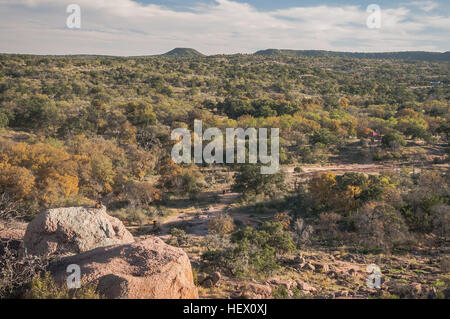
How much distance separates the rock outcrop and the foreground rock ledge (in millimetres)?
1116

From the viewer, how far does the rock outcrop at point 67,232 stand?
781cm

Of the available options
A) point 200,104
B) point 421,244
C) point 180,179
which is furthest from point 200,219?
point 200,104

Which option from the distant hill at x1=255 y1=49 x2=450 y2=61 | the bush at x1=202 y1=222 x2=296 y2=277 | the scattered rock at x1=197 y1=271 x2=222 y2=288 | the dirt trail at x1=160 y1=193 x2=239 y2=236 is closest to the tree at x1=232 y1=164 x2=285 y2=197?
the dirt trail at x1=160 y1=193 x2=239 y2=236

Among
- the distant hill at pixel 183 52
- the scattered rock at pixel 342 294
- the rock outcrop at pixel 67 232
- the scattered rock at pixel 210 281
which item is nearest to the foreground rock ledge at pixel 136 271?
the rock outcrop at pixel 67 232

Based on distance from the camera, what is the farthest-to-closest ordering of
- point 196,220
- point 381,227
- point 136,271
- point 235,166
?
point 235,166 < point 196,220 < point 381,227 < point 136,271

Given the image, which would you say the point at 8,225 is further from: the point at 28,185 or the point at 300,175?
the point at 300,175

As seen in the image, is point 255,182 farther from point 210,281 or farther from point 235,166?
point 210,281

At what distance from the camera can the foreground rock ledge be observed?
5590mm

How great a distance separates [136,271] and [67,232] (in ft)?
10.5

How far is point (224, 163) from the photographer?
23.7 meters

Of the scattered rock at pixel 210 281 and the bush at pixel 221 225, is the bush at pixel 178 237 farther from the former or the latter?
the scattered rock at pixel 210 281

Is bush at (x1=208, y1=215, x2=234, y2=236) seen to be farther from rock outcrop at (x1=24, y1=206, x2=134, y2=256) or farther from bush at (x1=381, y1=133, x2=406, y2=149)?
bush at (x1=381, y1=133, x2=406, y2=149)

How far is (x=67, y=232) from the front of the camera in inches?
320

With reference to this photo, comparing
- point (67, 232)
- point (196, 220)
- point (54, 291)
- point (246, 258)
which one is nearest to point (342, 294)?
point (246, 258)
